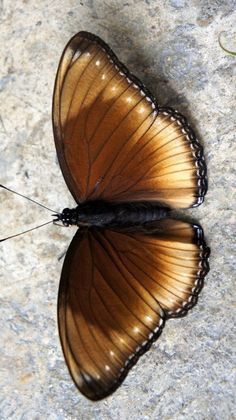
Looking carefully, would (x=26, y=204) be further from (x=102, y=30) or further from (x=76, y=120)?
(x=102, y=30)

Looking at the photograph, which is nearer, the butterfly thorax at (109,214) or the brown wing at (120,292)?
the brown wing at (120,292)

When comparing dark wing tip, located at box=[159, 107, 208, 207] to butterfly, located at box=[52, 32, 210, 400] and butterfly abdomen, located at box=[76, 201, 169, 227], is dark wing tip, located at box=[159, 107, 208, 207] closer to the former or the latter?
butterfly, located at box=[52, 32, 210, 400]

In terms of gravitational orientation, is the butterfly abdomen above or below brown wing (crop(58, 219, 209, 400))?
above

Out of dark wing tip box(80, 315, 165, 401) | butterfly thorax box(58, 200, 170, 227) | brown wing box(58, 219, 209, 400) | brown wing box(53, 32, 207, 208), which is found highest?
brown wing box(53, 32, 207, 208)

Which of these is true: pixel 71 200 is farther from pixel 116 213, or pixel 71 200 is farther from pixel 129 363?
pixel 129 363

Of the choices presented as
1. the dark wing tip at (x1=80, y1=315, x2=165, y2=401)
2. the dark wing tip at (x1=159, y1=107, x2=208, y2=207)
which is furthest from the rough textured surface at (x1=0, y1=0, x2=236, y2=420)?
the dark wing tip at (x1=80, y1=315, x2=165, y2=401)

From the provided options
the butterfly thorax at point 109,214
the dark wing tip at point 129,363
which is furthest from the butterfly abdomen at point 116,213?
the dark wing tip at point 129,363

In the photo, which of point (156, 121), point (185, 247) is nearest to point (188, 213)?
point (185, 247)

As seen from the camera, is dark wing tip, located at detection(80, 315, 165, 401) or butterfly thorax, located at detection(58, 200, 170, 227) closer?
dark wing tip, located at detection(80, 315, 165, 401)

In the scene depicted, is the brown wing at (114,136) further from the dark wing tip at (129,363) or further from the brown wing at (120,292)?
the dark wing tip at (129,363)
